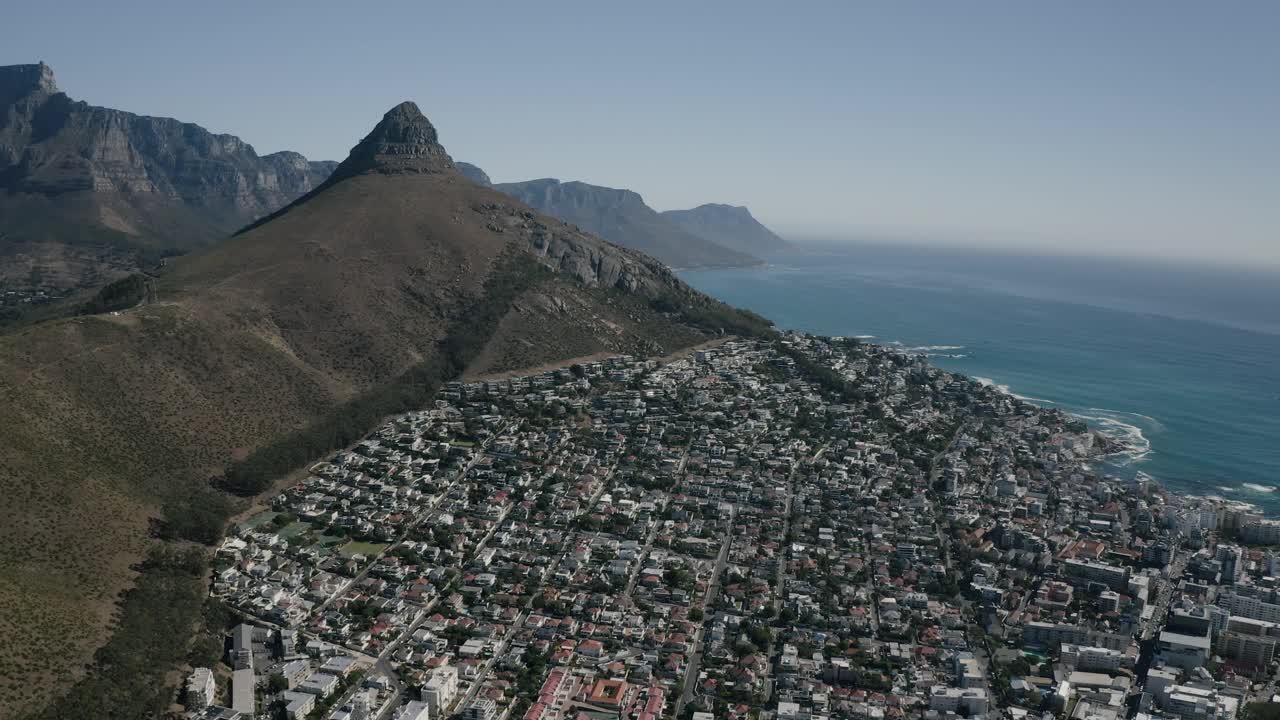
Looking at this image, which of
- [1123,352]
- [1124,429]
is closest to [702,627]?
[1124,429]

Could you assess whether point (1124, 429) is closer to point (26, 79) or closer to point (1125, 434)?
point (1125, 434)

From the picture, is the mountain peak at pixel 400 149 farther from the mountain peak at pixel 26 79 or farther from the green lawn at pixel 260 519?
the mountain peak at pixel 26 79

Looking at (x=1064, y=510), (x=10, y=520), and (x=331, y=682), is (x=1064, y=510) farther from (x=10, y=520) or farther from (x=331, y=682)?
(x=10, y=520)

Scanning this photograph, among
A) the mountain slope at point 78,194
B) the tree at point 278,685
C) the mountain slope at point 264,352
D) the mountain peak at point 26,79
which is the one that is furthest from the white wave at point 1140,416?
the mountain peak at point 26,79

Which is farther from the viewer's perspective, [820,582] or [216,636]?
[820,582]

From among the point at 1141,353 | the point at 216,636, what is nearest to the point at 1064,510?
the point at 216,636
